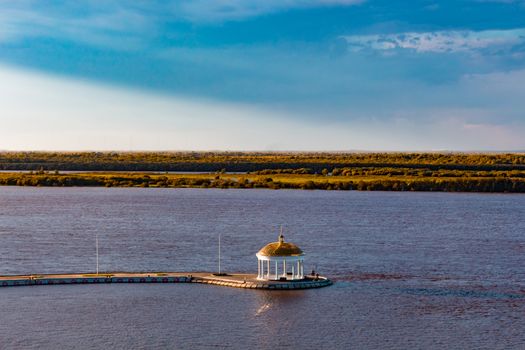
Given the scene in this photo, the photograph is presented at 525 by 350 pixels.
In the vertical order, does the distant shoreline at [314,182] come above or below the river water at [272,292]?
above

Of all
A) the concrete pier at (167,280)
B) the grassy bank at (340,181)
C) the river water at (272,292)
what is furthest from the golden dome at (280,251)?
the grassy bank at (340,181)

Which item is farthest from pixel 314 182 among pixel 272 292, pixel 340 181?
pixel 272 292

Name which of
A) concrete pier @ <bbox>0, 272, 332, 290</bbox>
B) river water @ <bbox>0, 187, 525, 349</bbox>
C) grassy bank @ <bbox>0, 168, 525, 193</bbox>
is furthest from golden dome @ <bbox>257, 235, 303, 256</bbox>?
grassy bank @ <bbox>0, 168, 525, 193</bbox>

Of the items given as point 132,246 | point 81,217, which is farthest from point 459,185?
point 132,246

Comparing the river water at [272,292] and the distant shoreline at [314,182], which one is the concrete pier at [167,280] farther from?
the distant shoreline at [314,182]

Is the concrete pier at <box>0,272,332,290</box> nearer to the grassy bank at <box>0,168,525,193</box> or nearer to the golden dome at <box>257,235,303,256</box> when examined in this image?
the golden dome at <box>257,235,303,256</box>

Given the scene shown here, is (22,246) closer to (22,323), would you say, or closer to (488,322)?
(22,323)

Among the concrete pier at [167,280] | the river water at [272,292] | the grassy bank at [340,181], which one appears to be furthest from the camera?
the grassy bank at [340,181]
